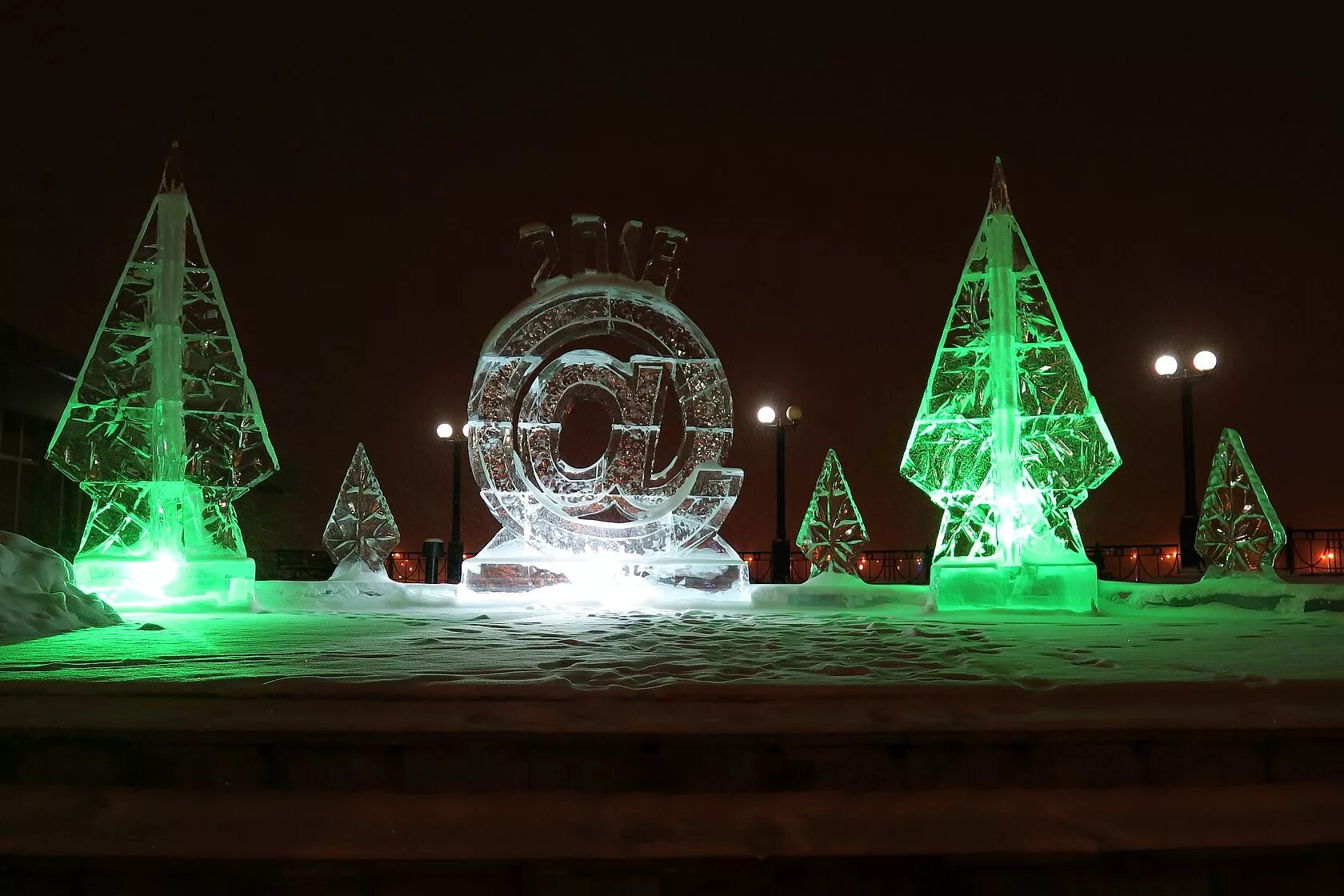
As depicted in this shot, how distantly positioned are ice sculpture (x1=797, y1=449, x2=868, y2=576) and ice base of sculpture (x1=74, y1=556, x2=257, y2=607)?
5969 mm

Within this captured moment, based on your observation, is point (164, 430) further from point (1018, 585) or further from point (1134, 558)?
point (1134, 558)

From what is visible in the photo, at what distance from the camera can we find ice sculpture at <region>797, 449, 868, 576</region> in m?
10.5

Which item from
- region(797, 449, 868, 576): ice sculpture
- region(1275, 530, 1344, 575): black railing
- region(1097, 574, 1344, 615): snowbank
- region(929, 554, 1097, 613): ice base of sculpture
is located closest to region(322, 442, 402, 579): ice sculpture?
region(797, 449, 868, 576): ice sculpture

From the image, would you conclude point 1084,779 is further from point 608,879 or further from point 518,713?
point 518,713

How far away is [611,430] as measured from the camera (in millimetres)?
8891

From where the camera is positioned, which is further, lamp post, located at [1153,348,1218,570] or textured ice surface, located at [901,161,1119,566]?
lamp post, located at [1153,348,1218,570]

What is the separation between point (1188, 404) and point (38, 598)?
1296 centimetres

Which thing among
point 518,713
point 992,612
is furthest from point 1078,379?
Result: point 518,713

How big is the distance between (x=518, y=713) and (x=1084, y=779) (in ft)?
5.75

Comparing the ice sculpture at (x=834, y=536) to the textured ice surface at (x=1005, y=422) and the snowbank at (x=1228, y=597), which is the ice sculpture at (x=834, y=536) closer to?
the textured ice surface at (x=1005, y=422)

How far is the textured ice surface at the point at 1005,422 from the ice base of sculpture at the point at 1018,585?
0.14 meters

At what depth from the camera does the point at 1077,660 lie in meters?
4.22

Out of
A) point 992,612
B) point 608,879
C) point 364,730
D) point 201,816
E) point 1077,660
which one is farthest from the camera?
point 992,612

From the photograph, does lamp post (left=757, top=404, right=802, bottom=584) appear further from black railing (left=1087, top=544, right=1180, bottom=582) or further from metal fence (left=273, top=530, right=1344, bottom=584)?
black railing (left=1087, top=544, right=1180, bottom=582)
